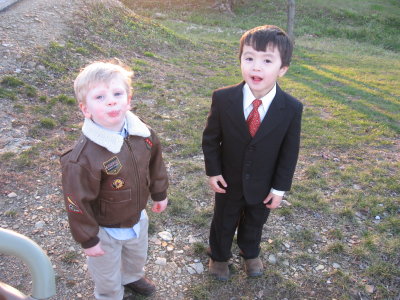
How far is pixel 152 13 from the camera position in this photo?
18.0 meters

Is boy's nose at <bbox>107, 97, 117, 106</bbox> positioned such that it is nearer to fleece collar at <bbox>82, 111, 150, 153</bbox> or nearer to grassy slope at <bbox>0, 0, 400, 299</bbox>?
fleece collar at <bbox>82, 111, 150, 153</bbox>

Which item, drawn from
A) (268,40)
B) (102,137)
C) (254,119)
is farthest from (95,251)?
(268,40)

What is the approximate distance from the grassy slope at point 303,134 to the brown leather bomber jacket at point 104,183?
108 cm

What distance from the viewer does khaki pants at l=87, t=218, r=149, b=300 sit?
2.10 meters

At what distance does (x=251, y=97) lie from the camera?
217 cm

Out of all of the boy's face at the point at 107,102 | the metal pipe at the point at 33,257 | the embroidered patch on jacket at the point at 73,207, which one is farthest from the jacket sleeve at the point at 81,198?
the metal pipe at the point at 33,257

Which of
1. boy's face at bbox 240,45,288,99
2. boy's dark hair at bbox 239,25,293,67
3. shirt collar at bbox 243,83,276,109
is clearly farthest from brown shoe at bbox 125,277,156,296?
boy's dark hair at bbox 239,25,293,67

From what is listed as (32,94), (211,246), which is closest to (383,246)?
(211,246)

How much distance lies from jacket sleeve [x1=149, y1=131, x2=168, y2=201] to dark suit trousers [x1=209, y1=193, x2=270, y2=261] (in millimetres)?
481

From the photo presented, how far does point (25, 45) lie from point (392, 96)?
778 centimetres

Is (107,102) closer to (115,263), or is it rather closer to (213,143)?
(213,143)

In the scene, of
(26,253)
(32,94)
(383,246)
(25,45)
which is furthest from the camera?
(25,45)

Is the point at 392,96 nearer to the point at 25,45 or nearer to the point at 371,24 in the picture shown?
the point at 25,45

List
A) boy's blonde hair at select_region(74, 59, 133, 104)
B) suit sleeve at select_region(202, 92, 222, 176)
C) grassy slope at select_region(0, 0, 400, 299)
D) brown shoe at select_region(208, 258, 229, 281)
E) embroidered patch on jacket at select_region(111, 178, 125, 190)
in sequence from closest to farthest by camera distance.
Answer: boy's blonde hair at select_region(74, 59, 133, 104), embroidered patch on jacket at select_region(111, 178, 125, 190), suit sleeve at select_region(202, 92, 222, 176), brown shoe at select_region(208, 258, 229, 281), grassy slope at select_region(0, 0, 400, 299)
